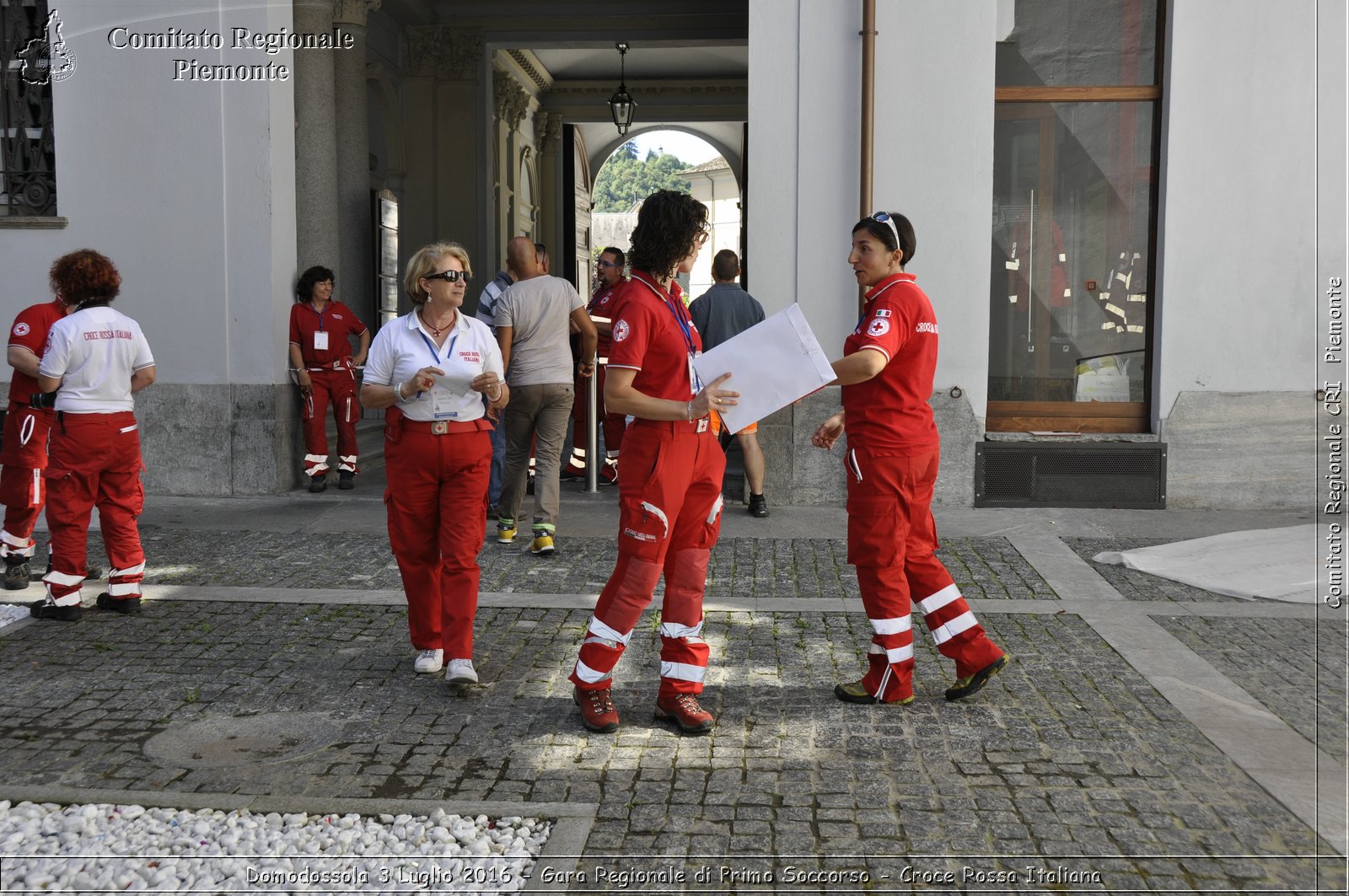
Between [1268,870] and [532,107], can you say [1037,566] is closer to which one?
[1268,870]

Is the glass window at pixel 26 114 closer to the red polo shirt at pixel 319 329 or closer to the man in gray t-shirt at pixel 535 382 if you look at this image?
the red polo shirt at pixel 319 329

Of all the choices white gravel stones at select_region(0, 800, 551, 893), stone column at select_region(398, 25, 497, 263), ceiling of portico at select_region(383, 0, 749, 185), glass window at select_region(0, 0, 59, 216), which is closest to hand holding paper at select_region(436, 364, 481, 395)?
white gravel stones at select_region(0, 800, 551, 893)

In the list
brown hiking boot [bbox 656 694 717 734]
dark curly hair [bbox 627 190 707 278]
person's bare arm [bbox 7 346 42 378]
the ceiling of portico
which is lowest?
brown hiking boot [bbox 656 694 717 734]

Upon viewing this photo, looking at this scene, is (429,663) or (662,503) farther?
(429,663)

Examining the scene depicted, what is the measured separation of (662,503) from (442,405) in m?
1.10

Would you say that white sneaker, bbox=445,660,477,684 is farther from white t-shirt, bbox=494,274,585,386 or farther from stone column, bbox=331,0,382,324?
stone column, bbox=331,0,382,324

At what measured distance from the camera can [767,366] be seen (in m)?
4.13

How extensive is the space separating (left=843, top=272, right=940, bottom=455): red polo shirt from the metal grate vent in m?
4.56

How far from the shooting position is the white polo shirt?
4.73m

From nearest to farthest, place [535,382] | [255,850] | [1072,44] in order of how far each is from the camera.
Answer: [255,850], [535,382], [1072,44]

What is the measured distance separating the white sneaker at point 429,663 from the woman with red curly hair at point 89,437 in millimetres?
1957

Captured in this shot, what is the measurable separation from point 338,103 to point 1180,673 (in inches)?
381

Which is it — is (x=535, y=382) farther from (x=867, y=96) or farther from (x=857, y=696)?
(x=857, y=696)

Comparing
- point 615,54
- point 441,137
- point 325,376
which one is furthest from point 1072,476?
point 615,54
